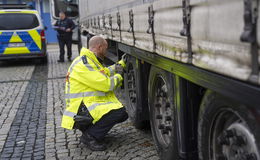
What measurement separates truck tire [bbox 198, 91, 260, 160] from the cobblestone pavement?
1.67 meters

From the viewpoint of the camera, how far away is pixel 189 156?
2998 mm

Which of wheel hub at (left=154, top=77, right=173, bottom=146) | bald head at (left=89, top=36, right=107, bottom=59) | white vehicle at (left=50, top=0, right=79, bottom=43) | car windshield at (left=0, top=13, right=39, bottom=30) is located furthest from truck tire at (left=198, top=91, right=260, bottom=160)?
white vehicle at (left=50, top=0, right=79, bottom=43)

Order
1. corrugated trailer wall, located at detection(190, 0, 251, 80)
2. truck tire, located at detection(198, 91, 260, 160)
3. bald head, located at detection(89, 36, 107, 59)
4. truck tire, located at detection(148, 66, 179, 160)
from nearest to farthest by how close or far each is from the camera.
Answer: corrugated trailer wall, located at detection(190, 0, 251, 80) < truck tire, located at detection(198, 91, 260, 160) < truck tire, located at detection(148, 66, 179, 160) < bald head, located at detection(89, 36, 107, 59)

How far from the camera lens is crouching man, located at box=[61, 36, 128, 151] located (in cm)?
429

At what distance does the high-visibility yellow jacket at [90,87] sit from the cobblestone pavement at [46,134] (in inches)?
16.1

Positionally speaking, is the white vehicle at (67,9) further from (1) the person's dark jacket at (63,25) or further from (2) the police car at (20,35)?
(2) the police car at (20,35)

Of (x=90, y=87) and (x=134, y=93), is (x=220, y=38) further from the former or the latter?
(x=134, y=93)

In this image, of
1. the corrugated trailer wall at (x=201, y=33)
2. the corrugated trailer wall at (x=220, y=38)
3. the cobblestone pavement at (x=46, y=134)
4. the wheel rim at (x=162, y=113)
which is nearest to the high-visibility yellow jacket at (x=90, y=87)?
the cobblestone pavement at (x=46, y=134)

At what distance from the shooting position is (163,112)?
12.4ft

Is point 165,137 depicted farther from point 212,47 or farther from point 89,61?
point 212,47

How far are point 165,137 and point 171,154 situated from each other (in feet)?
1.55

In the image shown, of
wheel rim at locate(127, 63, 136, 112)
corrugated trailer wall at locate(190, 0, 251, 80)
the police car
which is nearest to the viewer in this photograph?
corrugated trailer wall at locate(190, 0, 251, 80)

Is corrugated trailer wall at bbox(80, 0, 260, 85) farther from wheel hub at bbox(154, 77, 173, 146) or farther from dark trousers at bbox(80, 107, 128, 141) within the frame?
dark trousers at bbox(80, 107, 128, 141)

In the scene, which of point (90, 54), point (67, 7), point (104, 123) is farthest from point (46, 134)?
point (67, 7)
